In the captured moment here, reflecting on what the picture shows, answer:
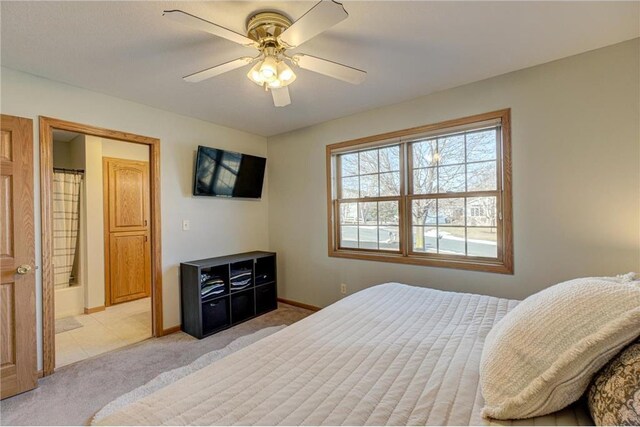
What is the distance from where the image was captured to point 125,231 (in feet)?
14.1

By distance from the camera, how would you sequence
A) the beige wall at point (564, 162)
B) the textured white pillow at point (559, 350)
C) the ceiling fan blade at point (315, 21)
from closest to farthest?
the textured white pillow at point (559, 350) → the ceiling fan blade at point (315, 21) → the beige wall at point (564, 162)

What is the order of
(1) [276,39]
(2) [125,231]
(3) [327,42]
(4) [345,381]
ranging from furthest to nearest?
(2) [125,231], (3) [327,42], (1) [276,39], (4) [345,381]

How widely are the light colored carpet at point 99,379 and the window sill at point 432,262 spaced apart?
1.35 metres

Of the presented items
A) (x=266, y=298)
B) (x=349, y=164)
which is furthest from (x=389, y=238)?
(x=266, y=298)

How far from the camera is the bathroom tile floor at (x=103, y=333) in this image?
2.68 m

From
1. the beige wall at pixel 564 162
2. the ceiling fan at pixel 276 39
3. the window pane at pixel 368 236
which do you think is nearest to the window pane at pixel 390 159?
the beige wall at pixel 564 162

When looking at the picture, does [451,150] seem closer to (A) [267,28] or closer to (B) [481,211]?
(B) [481,211]

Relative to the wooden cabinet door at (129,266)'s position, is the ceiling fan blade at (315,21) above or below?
above

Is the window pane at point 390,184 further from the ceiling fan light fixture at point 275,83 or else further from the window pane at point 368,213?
the ceiling fan light fixture at point 275,83

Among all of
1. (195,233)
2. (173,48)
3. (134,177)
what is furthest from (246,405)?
(134,177)

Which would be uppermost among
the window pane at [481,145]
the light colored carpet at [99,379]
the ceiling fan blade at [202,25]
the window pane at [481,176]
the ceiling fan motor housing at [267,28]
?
the ceiling fan motor housing at [267,28]

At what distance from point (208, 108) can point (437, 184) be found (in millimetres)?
2486

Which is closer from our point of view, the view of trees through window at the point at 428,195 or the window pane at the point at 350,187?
the view of trees through window at the point at 428,195

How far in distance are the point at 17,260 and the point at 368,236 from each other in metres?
3.03
